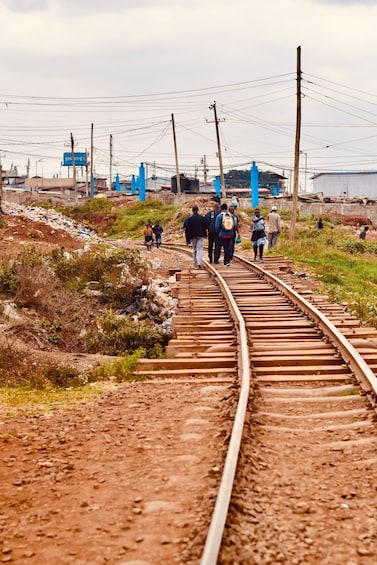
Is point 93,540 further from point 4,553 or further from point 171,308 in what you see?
point 171,308

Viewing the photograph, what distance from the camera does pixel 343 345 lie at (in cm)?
901

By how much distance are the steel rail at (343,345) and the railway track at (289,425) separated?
1.0 inches

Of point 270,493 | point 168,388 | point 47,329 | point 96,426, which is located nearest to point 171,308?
point 47,329

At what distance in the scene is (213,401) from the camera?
7.06 m

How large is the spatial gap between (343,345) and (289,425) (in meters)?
3.02

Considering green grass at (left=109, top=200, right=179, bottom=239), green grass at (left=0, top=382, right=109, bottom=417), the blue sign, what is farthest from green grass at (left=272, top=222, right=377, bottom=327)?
the blue sign

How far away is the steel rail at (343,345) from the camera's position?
7.34 metres

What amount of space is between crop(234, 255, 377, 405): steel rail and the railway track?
0.08 ft

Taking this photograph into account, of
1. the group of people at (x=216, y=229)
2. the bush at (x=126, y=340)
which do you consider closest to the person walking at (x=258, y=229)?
the group of people at (x=216, y=229)

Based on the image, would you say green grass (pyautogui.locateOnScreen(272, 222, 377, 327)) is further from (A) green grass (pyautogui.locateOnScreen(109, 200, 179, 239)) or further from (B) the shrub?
(A) green grass (pyautogui.locateOnScreen(109, 200, 179, 239))

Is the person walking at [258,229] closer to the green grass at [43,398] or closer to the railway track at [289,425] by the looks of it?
the railway track at [289,425]

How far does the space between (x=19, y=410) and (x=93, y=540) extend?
3.28 meters

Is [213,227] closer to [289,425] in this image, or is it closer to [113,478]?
[289,425]

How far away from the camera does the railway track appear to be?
3.99 m
